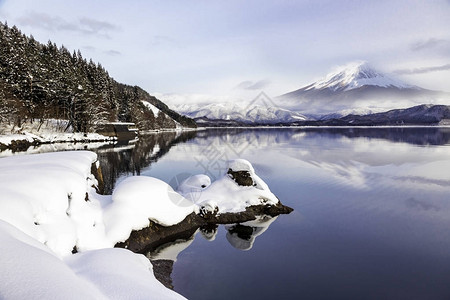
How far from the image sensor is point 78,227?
8.45 metres

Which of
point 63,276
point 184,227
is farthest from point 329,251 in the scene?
point 63,276

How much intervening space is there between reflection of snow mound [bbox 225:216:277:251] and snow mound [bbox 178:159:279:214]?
1.20m

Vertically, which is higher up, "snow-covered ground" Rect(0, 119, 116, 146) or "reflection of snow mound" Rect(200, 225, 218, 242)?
"snow-covered ground" Rect(0, 119, 116, 146)

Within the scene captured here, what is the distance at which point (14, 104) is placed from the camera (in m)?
44.7

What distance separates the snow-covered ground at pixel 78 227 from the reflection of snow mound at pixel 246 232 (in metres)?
1.39

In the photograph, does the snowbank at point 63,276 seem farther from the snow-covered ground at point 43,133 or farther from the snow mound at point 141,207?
the snow-covered ground at point 43,133

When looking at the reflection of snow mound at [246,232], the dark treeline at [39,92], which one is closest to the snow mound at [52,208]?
the reflection of snow mound at [246,232]

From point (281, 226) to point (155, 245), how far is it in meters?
7.00

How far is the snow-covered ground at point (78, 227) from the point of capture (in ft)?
12.0

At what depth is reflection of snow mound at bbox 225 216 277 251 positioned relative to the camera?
39.1 feet

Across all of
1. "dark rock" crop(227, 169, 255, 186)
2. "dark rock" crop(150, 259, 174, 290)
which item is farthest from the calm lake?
"dark rock" crop(227, 169, 255, 186)

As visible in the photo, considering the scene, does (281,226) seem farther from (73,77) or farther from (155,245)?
(73,77)

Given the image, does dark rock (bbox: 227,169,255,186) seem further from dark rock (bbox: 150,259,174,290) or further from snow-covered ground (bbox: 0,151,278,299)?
dark rock (bbox: 150,259,174,290)

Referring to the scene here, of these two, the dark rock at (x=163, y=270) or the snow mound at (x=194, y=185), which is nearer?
the dark rock at (x=163, y=270)
